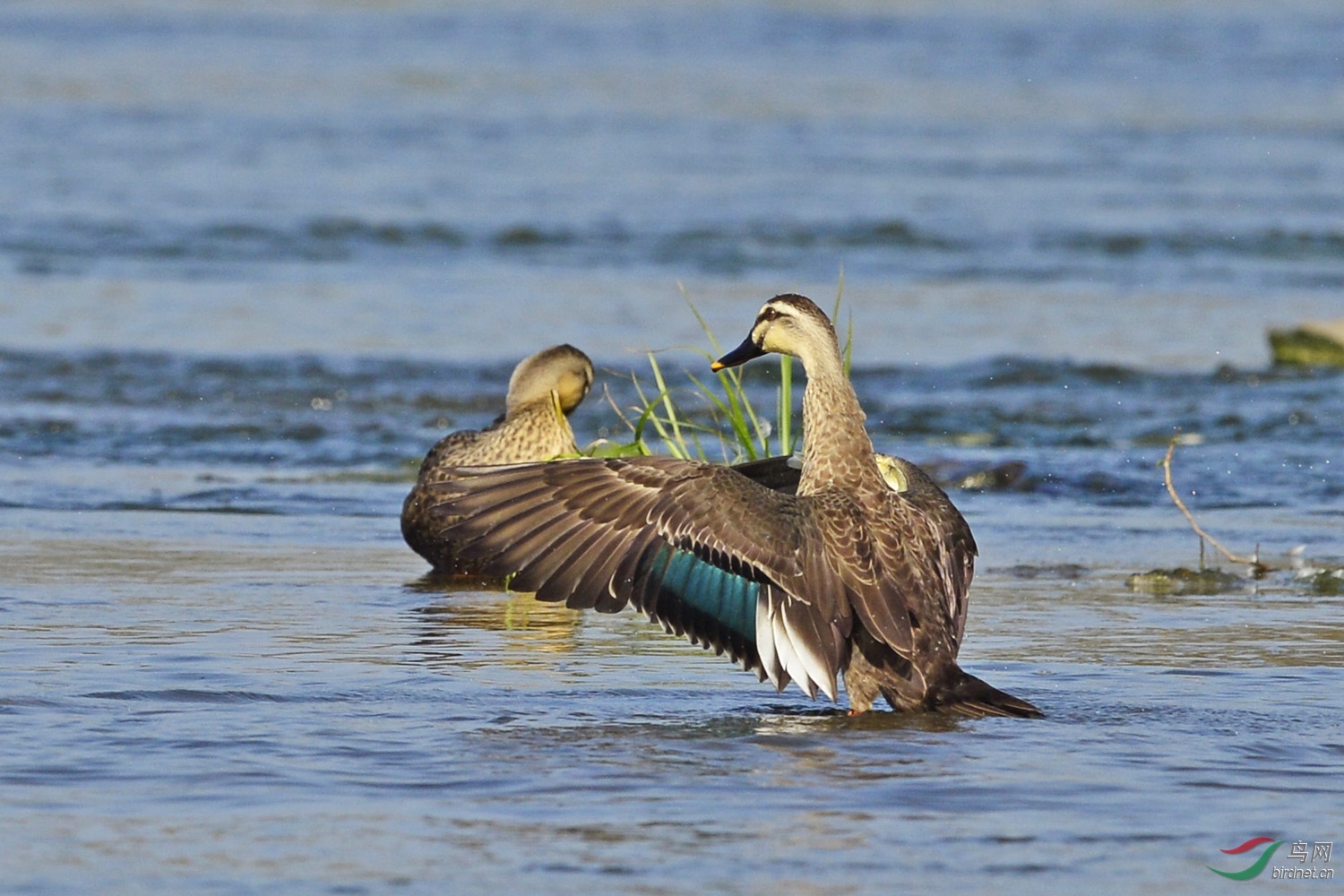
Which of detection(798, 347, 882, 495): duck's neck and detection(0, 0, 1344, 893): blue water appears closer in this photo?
detection(0, 0, 1344, 893): blue water

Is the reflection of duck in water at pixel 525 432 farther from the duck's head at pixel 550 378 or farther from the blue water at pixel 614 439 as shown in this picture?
the blue water at pixel 614 439

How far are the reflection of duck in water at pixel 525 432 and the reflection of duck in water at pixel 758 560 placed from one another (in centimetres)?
195

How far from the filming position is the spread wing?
552 cm

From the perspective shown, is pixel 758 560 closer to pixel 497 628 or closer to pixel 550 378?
pixel 497 628

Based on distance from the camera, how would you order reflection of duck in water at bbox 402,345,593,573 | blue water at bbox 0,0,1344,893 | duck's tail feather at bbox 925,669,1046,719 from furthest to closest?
reflection of duck in water at bbox 402,345,593,573, duck's tail feather at bbox 925,669,1046,719, blue water at bbox 0,0,1344,893

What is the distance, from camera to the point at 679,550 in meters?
5.60

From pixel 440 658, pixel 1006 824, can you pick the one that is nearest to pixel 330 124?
pixel 440 658

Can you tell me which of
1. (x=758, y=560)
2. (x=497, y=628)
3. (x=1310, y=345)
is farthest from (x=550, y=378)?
(x=1310, y=345)

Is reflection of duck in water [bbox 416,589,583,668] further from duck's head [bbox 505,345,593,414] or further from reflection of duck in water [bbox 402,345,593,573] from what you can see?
duck's head [bbox 505,345,593,414]

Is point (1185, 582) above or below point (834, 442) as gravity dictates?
below

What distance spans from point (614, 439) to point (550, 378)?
253 centimetres

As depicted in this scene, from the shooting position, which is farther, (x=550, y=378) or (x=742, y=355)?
(x=550, y=378)

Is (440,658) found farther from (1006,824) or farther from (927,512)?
(1006,824)

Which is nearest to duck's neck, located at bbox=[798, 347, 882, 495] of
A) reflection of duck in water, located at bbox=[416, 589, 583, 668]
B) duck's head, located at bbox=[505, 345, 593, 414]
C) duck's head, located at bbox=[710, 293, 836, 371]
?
duck's head, located at bbox=[710, 293, 836, 371]
